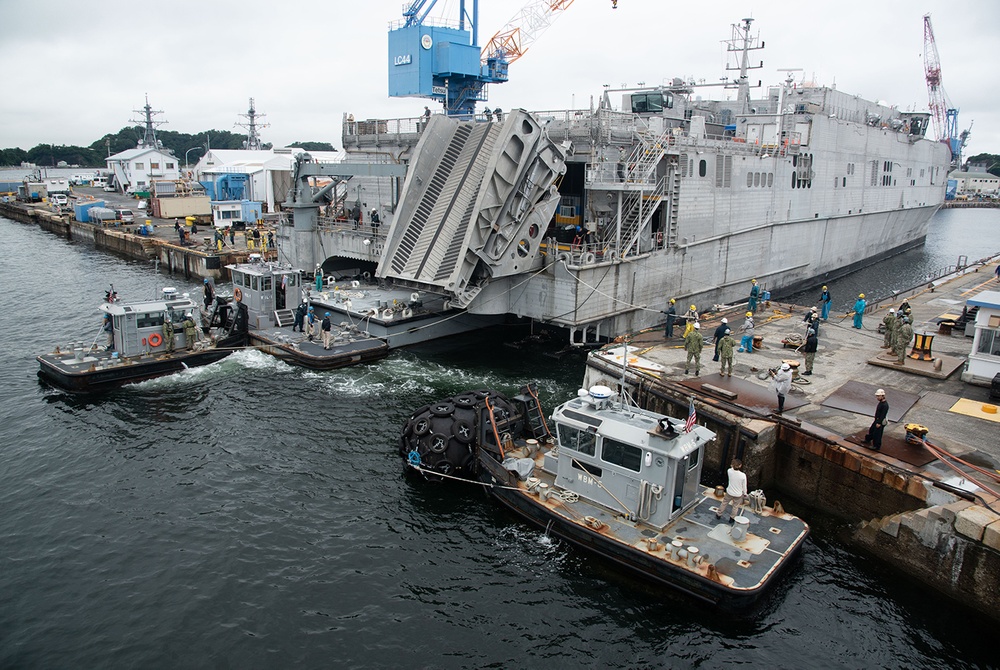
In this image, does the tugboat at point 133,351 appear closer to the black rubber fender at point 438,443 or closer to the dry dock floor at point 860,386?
the black rubber fender at point 438,443

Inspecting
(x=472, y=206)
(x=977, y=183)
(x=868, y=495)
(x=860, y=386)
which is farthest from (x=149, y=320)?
(x=977, y=183)

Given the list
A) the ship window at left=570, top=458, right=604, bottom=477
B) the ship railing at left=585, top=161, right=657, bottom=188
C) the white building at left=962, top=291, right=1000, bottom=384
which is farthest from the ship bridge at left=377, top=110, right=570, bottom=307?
the white building at left=962, top=291, right=1000, bottom=384

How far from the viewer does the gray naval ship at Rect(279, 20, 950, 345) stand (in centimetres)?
2708

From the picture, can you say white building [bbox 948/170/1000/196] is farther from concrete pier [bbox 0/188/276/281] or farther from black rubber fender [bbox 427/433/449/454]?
black rubber fender [bbox 427/433/449/454]

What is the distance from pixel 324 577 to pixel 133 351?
16.1 meters

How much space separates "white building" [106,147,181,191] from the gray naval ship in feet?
247

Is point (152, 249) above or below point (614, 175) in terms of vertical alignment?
below

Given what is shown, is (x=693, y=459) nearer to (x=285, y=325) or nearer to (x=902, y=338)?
(x=902, y=338)

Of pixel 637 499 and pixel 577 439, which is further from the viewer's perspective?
pixel 577 439

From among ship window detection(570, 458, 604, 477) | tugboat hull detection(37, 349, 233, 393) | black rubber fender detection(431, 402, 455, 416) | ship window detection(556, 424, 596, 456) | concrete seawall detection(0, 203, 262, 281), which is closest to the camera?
ship window detection(556, 424, 596, 456)

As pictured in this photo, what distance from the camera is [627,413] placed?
15.8 m

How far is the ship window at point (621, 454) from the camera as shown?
1469 centimetres

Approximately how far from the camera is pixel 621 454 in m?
14.9

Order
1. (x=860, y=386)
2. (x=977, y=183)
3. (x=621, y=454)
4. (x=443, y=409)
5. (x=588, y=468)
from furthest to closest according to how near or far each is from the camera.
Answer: (x=977, y=183), (x=860, y=386), (x=443, y=409), (x=588, y=468), (x=621, y=454)
